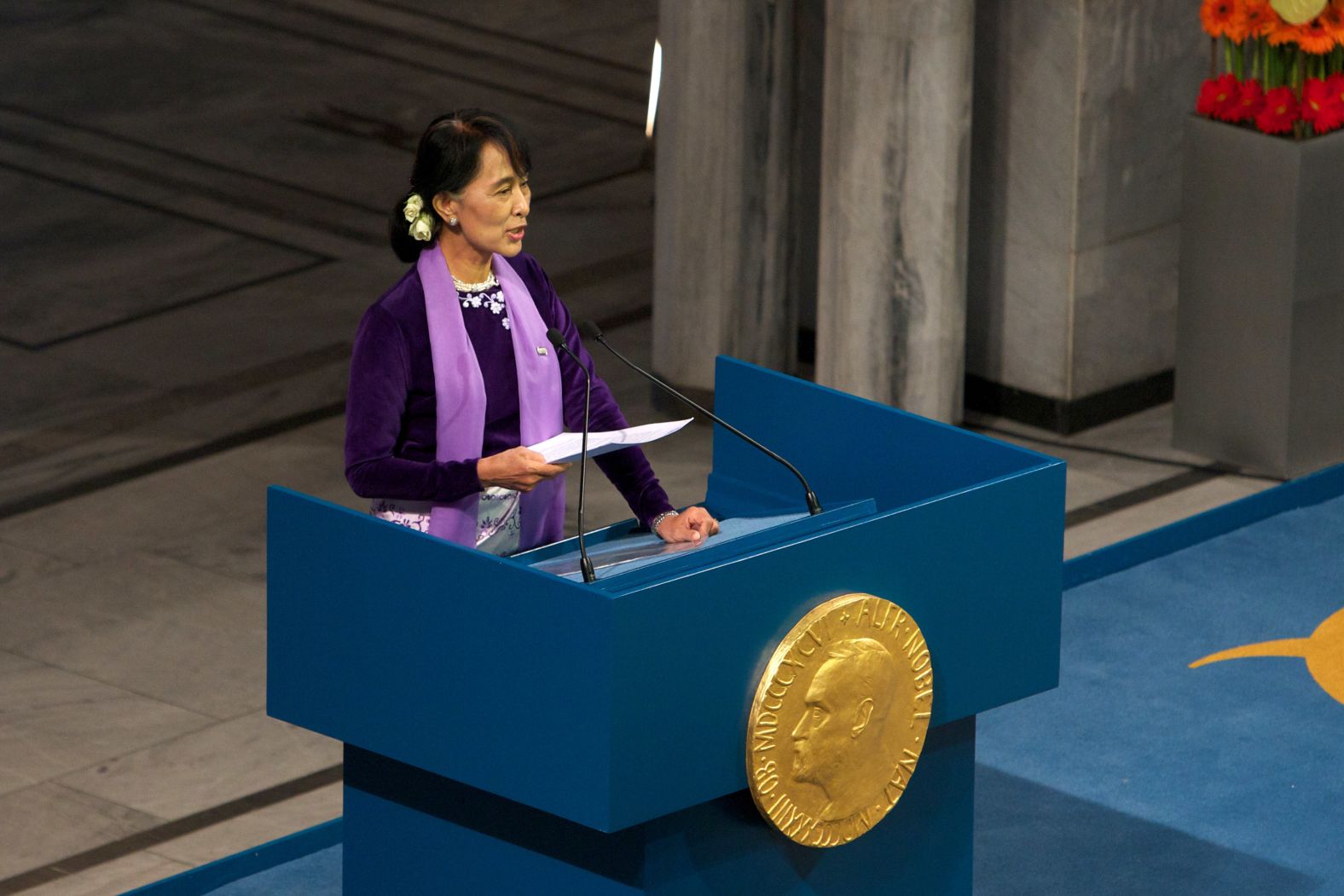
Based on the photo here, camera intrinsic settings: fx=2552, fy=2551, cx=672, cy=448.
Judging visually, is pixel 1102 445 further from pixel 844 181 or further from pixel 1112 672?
pixel 1112 672

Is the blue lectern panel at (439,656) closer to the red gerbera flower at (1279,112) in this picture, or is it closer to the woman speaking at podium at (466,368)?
the woman speaking at podium at (466,368)

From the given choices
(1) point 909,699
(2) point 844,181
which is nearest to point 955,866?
(1) point 909,699

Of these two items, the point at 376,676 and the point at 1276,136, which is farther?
the point at 1276,136

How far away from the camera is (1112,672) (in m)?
6.62

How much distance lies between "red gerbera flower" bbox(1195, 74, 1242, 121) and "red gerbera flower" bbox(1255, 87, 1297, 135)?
0.09 metres

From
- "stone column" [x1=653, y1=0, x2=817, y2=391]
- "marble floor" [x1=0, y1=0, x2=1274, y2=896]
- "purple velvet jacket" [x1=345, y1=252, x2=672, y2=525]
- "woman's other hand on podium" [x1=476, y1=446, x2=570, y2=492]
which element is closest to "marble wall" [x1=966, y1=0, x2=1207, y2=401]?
"marble floor" [x1=0, y1=0, x2=1274, y2=896]

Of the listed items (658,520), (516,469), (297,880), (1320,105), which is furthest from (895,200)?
(516,469)

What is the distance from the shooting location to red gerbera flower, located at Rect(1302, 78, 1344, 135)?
7820mm

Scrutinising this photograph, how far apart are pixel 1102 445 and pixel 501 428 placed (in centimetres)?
421

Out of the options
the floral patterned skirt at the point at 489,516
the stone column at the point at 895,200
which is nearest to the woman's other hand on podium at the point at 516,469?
the floral patterned skirt at the point at 489,516

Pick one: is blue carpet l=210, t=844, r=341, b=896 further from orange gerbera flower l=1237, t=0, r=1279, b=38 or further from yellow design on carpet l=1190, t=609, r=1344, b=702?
orange gerbera flower l=1237, t=0, r=1279, b=38

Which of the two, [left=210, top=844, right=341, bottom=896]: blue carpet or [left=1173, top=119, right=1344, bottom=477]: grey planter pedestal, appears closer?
[left=210, top=844, right=341, bottom=896]: blue carpet

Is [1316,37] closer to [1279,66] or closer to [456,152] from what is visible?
[1279,66]

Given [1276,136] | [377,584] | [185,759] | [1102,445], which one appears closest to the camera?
[377,584]
